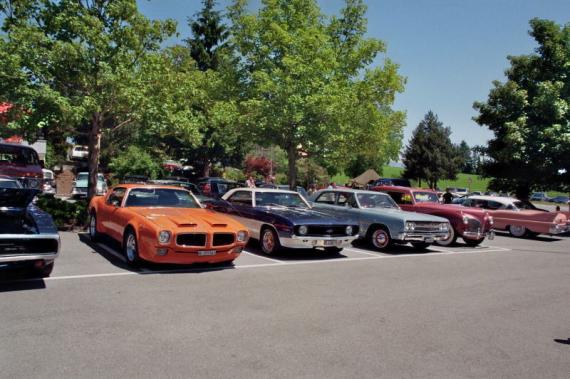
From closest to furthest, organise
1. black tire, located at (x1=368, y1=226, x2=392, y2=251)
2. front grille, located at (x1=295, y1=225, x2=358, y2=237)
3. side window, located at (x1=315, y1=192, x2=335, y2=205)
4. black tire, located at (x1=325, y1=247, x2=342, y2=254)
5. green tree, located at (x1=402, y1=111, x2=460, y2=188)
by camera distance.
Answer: front grille, located at (x1=295, y1=225, x2=358, y2=237)
black tire, located at (x1=325, y1=247, x2=342, y2=254)
black tire, located at (x1=368, y1=226, x2=392, y2=251)
side window, located at (x1=315, y1=192, x2=335, y2=205)
green tree, located at (x1=402, y1=111, x2=460, y2=188)

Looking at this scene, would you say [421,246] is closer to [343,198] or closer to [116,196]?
[343,198]

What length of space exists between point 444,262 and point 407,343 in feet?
20.8

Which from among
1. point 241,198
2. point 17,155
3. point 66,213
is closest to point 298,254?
point 241,198

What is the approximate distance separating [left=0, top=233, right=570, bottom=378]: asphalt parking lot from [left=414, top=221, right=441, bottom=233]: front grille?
277cm

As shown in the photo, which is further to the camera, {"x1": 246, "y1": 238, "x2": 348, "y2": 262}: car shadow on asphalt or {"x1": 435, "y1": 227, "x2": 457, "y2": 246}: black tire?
{"x1": 435, "y1": 227, "x2": 457, "y2": 246}: black tire

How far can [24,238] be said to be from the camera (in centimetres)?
606

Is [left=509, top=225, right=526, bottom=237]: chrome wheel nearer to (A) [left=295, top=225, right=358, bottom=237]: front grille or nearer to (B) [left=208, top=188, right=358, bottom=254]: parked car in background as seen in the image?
(B) [left=208, top=188, right=358, bottom=254]: parked car in background

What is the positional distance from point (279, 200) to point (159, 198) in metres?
3.22

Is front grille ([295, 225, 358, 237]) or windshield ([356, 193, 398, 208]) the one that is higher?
windshield ([356, 193, 398, 208])

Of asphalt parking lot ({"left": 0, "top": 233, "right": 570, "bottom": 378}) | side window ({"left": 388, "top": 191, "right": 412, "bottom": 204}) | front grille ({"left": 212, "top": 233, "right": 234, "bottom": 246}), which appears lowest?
asphalt parking lot ({"left": 0, "top": 233, "right": 570, "bottom": 378})

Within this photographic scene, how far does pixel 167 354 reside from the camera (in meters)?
4.23

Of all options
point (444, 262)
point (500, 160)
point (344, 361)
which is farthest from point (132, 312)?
point (500, 160)

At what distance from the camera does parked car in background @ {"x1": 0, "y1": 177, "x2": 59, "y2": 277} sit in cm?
598

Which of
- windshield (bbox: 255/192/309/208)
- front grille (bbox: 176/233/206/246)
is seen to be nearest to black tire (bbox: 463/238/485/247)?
windshield (bbox: 255/192/309/208)
